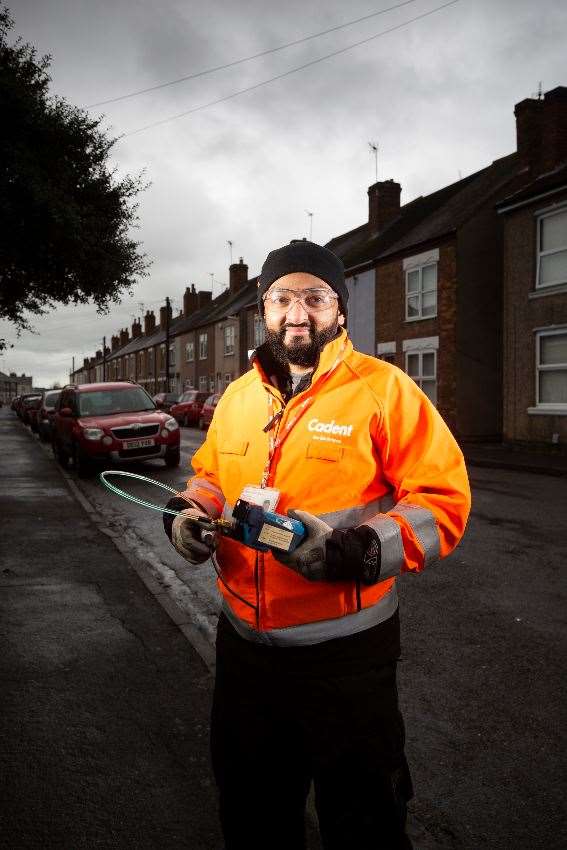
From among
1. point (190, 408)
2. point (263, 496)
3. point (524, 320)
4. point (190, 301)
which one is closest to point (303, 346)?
point (263, 496)

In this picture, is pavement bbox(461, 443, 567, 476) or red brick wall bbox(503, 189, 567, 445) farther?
red brick wall bbox(503, 189, 567, 445)

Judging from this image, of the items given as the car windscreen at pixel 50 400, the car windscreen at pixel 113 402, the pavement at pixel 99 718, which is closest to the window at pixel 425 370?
the car windscreen at pixel 113 402

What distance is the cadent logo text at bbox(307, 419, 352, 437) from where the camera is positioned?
73.5 inches

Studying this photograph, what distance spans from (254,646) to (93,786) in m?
1.42

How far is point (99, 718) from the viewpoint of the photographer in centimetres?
338

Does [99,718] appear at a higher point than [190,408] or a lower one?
lower

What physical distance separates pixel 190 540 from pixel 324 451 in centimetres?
53

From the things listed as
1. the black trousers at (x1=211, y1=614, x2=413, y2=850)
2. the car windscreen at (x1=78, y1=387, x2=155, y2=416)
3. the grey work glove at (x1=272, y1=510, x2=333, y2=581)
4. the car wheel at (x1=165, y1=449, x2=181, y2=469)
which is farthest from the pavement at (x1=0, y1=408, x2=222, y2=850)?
the car windscreen at (x1=78, y1=387, x2=155, y2=416)

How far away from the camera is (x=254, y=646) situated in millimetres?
1984

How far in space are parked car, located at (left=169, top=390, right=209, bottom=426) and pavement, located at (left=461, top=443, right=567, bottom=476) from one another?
50.9 ft

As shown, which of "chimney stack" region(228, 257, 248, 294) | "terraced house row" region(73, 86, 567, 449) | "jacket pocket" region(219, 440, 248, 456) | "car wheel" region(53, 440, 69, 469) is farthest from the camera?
"chimney stack" region(228, 257, 248, 294)

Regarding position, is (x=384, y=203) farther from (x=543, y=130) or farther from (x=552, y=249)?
(x=552, y=249)

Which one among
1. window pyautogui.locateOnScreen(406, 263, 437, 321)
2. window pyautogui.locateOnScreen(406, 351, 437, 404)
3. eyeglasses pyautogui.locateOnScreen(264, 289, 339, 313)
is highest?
Answer: window pyautogui.locateOnScreen(406, 263, 437, 321)

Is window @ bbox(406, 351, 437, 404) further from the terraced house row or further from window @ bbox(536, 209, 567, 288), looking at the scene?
window @ bbox(536, 209, 567, 288)
